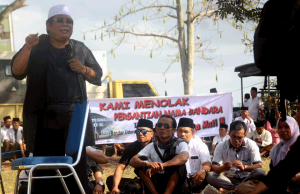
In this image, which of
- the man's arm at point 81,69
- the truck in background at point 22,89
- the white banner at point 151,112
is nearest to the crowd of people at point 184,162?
the man's arm at point 81,69

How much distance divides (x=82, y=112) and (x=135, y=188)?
204 centimetres

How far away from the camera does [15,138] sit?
10109 millimetres

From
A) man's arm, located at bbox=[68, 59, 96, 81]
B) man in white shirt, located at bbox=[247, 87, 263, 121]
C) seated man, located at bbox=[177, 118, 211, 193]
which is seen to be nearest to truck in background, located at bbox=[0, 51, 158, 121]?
man in white shirt, located at bbox=[247, 87, 263, 121]

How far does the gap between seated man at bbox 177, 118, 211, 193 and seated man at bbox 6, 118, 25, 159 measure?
231 inches

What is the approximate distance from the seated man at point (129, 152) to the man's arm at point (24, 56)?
213cm

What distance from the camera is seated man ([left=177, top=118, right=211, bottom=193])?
5.09 meters

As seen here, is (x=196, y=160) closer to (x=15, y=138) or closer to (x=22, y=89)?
(x=15, y=138)

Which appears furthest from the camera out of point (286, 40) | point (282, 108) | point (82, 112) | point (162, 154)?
point (162, 154)

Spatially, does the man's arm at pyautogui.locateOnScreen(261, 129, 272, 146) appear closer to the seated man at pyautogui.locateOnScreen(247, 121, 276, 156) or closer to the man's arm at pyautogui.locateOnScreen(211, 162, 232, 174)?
the seated man at pyautogui.locateOnScreen(247, 121, 276, 156)

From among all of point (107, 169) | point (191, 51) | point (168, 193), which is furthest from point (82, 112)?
point (191, 51)

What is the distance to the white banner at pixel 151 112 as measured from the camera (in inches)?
383

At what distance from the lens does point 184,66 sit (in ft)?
41.1

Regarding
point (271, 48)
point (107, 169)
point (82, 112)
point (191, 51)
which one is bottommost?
point (107, 169)

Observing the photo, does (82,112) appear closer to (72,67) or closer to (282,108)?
(72,67)
